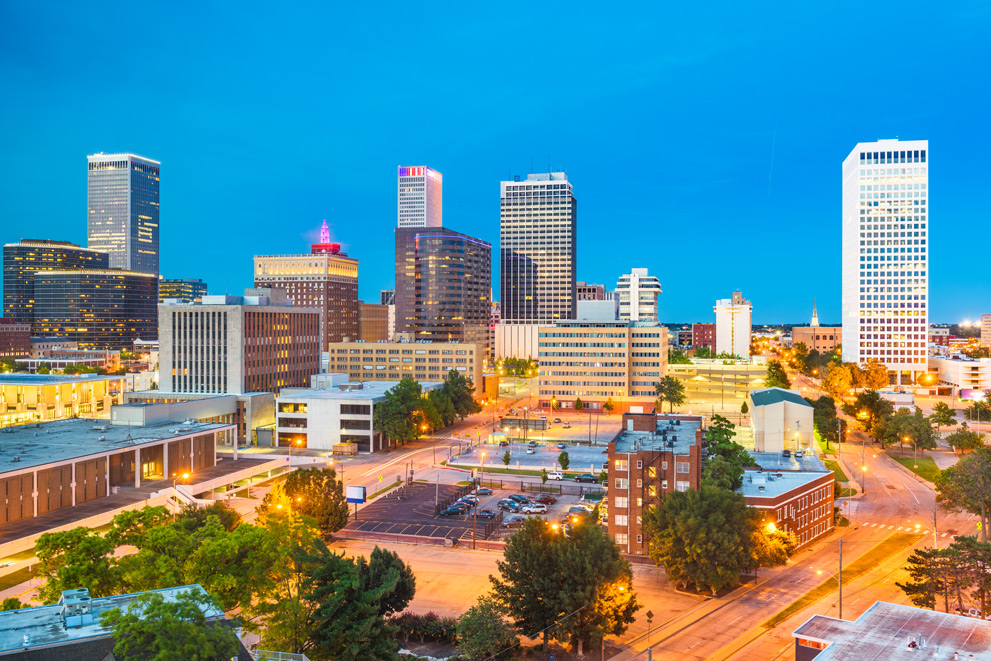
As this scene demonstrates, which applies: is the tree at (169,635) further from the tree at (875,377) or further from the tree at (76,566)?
the tree at (875,377)

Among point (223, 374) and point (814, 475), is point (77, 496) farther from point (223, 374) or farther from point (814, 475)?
point (814, 475)

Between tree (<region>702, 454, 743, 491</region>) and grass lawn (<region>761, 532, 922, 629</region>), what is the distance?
10.6 meters

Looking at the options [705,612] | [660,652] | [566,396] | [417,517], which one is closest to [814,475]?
[705,612]

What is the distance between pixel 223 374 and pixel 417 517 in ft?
229

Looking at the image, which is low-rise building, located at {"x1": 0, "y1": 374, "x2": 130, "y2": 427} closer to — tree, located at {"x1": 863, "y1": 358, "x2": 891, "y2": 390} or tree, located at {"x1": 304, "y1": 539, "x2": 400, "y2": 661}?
tree, located at {"x1": 304, "y1": 539, "x2": 400, "y2": 661}

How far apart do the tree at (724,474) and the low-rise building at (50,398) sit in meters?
109

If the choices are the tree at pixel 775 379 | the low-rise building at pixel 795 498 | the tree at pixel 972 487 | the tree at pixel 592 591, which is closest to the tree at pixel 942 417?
the tree at pixel 775 379

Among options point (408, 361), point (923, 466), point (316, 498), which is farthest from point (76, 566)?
point (408, 361)

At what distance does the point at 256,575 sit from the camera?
38.0 m

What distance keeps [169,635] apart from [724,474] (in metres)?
49.9

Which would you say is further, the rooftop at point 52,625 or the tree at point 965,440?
the tree at point 965,440

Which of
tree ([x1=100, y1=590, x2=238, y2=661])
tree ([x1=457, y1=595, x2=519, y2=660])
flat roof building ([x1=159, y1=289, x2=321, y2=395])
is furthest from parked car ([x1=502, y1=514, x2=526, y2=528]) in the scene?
flat roof building ([x1=159, y1=289, x2=321, y2=395])

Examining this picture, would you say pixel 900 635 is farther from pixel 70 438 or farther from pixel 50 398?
pixel 50 398

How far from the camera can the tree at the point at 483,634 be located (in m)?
40.5
